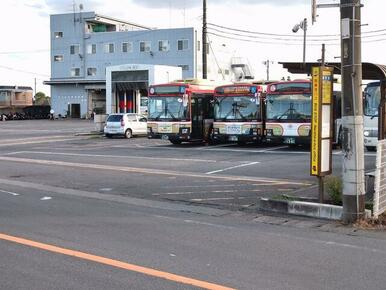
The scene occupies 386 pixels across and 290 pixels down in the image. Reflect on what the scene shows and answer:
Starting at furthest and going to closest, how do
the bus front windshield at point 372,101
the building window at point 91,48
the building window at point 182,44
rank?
the building window at point 91,48, the building window at point 182,44, the bus front windshield at point 372,101

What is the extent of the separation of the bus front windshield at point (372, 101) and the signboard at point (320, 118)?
11.6 metres

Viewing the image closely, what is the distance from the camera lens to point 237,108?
26844 millimetres

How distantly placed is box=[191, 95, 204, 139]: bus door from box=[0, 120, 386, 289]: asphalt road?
37.2 feet

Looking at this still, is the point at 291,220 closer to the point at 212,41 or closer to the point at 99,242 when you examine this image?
the point at 99,242

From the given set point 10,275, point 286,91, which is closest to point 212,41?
point 286,91

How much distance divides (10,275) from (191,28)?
7355 cm

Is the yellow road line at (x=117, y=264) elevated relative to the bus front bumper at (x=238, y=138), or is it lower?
lower

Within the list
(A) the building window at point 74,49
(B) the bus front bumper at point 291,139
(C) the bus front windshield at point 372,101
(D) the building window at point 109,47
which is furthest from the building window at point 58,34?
(C) the bus front windshield at point 372,101

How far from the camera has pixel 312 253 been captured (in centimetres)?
741

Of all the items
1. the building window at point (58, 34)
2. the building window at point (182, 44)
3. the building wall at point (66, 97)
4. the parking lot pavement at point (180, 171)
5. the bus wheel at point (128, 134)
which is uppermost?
the building window at point (58, 34)

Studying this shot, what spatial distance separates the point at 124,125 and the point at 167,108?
32.4ft

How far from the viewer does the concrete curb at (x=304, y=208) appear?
9898 mm

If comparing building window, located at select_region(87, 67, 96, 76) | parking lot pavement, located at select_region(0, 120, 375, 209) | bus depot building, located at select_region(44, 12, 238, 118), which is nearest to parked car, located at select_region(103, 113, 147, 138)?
parking lot pavement, located at select_region(0, 120, 375, 209)

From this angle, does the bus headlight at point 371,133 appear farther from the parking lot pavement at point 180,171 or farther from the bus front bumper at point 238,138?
the bus front bumper at point 238,138
